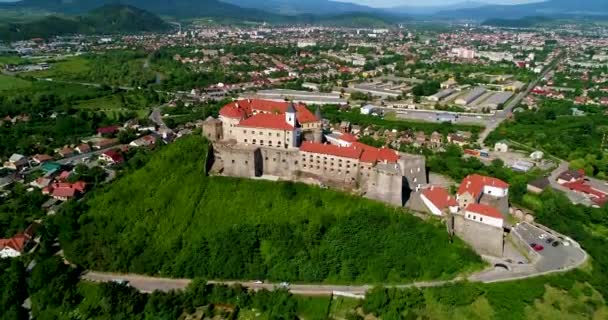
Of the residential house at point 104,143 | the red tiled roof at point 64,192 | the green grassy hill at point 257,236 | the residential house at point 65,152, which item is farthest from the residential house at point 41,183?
the residential house at point 104,143

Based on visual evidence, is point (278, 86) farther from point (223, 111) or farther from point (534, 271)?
point (534, 271)

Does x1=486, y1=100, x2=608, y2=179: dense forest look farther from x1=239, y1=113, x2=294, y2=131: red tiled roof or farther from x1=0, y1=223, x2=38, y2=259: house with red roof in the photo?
x1=0, y1=223, x2=38, y2=259: house with red roof

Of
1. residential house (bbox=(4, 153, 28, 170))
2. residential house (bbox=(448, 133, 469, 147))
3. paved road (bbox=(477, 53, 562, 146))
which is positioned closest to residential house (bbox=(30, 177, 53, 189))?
residential house (bbox=(4, 153, 28, 170))

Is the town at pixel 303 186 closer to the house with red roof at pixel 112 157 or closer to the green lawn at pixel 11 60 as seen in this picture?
the house with red roof at pixel 112 157

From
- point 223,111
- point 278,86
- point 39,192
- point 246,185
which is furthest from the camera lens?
point 278,86

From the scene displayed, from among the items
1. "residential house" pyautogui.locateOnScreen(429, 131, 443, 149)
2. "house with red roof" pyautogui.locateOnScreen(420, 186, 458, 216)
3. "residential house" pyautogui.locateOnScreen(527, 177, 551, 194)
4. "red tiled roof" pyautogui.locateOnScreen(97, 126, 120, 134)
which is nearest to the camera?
"house with red roof" pyautogui.locateOnScreen(420, 186, 458, 216)

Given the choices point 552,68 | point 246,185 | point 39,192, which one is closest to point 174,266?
point 246,185

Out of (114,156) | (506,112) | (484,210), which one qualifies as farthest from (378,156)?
(506,112)
